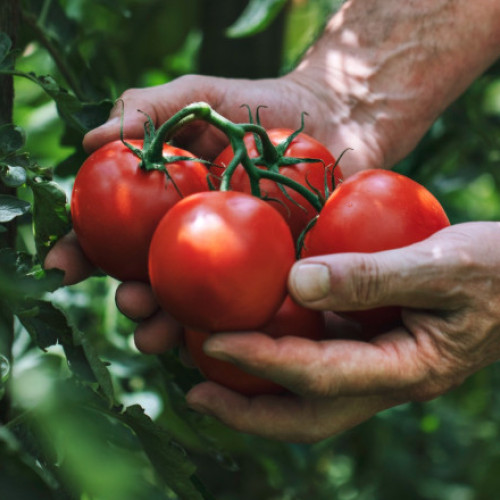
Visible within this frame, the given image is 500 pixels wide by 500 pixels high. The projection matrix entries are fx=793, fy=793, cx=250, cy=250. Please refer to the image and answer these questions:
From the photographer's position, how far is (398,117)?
145 cm

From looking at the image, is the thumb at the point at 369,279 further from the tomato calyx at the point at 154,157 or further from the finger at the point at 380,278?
the tomato calyx at the point at 154,157

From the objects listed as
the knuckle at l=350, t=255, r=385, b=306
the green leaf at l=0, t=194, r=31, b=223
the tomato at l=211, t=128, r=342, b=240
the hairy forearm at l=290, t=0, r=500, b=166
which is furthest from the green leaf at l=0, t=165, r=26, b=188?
the hairy forearm at l=290, t=0, r=500, b=166

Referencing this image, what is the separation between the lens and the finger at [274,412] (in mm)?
898

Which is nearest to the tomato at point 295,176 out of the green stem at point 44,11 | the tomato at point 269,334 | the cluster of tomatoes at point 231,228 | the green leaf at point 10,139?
the cluster of tomatoes at point 231,228

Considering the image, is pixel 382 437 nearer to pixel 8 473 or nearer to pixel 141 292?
pixel 141 292

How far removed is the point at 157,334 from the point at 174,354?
0.16m

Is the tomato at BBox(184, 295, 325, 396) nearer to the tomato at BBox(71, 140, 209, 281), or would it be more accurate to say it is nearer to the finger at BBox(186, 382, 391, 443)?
the finger at BBox(186, 382, 391, 443)

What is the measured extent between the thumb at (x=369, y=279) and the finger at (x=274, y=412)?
16 cm

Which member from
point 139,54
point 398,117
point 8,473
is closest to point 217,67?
point 139,54

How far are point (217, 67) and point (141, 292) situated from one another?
0.90 m

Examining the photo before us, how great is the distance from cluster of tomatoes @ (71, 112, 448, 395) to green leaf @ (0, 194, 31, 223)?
10 cm

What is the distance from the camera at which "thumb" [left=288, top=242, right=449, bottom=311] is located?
77cm

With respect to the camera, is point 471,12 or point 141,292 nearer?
point 141,292

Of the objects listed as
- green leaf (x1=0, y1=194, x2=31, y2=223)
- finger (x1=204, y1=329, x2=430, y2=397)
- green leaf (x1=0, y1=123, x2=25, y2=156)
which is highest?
green leaf (x1=0, y1=123, x2=25, y2=156)
